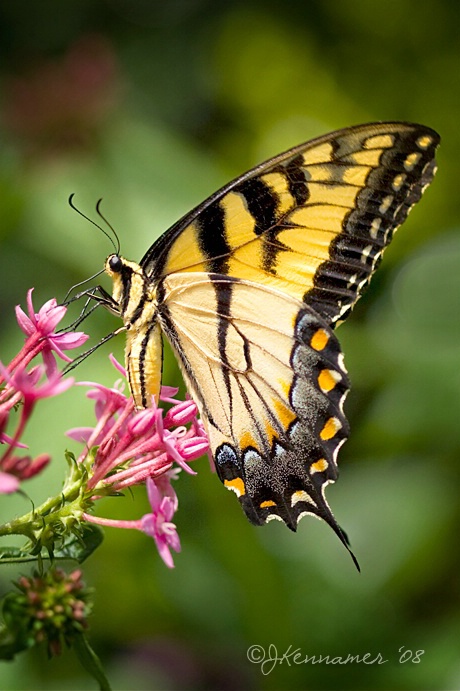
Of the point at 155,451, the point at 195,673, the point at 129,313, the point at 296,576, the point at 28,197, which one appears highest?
the point at 28,197

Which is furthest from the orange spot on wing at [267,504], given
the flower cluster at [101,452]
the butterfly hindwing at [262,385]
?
the flower cluster at [101,452]

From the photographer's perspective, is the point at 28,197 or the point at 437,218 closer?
the point at 28,197

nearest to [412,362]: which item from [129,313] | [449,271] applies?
[449,271]

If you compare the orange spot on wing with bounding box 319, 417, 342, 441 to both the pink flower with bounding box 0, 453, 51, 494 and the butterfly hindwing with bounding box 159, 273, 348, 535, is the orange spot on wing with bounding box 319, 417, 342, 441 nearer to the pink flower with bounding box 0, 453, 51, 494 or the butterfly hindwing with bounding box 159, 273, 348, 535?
the butterfly hindwing with bounding box 159, 273, 348, 535

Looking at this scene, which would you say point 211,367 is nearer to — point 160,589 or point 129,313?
point 129,313

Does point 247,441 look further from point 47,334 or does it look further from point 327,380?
point 47,334

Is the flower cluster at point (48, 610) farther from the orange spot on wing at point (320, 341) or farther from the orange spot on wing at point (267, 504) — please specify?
the orange spot on wing at point (320, 341)

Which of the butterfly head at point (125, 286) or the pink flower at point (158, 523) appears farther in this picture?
the butterfly head at point (125, 286)
